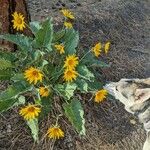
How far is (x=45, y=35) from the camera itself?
529cm

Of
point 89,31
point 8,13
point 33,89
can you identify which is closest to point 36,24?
point 8,13

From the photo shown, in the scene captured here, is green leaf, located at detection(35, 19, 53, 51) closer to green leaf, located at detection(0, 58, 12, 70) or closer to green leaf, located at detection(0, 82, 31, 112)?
green leaf, located at detection(0, 58, 12, 70)

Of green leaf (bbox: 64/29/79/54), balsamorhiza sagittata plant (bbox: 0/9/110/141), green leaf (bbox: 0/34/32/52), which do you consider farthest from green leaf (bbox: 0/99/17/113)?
green leaf (bbox: 64/29/79/54)

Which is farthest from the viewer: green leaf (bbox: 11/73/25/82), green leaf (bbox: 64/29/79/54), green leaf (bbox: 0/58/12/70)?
green leaf (bbox: 64/29/79/54)

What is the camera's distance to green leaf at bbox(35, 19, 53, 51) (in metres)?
5.25

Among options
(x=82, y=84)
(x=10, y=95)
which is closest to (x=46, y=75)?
(x=82, y=84)

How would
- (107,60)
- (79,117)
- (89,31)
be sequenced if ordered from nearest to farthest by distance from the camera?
(79,117) < (107,60) < (89,31)

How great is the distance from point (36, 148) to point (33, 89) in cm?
60

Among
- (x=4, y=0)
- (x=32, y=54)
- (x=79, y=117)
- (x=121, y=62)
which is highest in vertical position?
(x=4, y=0)

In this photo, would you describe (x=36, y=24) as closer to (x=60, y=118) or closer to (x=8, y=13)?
(x=8, y=13)

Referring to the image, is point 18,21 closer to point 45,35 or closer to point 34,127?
point 45,35

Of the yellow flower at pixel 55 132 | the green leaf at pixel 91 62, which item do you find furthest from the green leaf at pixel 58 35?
the yellow flower at pixel 55 132

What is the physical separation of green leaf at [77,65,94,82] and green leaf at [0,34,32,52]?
1.93ft

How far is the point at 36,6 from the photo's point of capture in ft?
24.2
